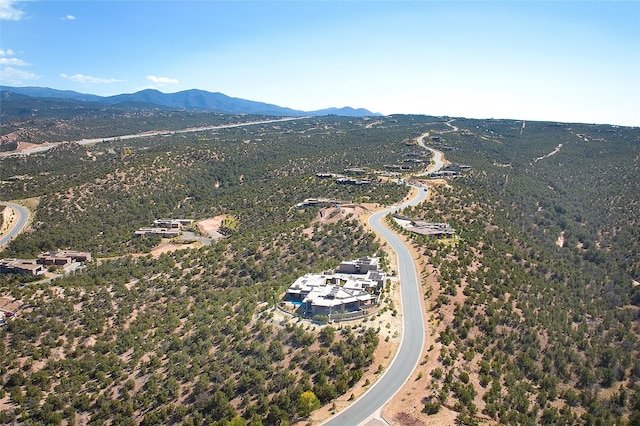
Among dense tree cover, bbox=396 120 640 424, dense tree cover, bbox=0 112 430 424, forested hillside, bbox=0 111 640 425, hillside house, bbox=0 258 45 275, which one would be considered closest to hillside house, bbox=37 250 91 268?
hillside house, bbox=0 258 45 275

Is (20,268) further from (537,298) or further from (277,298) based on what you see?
(537,298)

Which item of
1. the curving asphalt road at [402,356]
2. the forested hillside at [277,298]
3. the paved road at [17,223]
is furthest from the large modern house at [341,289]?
the paved road at [17,223]

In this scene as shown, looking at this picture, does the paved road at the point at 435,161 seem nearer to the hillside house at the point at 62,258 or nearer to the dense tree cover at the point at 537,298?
the dense tree cover at the point at 537,298

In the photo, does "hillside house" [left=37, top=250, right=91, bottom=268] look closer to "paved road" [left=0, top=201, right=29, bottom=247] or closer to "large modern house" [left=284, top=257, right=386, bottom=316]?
"paved road" [left=0, top=201, right=29, bottom=247]

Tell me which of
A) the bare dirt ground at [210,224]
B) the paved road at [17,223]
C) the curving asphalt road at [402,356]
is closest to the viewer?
the curving asphalt road at [402,356]

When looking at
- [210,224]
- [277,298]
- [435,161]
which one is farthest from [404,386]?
[435,161]

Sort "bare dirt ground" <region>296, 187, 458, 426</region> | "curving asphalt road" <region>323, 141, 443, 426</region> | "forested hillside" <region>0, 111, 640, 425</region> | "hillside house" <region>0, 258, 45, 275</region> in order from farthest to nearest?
"hillside house" <region>0, 258, 45, 275</region> < "forested hillside" <region>0, 111, 640, 425</region> < "curving asphalt road" <region>323, 141, 443, 426</region> < "bare dirt ground" <region>296, 187, 458, 426</region>

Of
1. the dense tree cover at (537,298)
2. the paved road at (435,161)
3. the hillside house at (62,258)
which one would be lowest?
the hillside house at (62,258)
